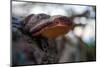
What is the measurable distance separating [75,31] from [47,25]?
42 cm

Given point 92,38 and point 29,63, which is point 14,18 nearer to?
point 29,63

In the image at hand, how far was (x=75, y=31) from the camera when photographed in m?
2.70

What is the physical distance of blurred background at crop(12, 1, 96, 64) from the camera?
2535 millimetres

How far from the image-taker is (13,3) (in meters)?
2.40

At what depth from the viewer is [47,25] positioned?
8.37 ft

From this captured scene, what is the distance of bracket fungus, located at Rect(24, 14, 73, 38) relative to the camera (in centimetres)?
249

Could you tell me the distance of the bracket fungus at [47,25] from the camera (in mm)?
2488

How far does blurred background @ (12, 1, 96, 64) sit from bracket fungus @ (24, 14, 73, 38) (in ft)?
0.17

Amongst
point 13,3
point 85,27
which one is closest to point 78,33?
point 85,27

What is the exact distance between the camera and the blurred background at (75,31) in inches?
99.8

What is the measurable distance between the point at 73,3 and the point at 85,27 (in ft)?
1.24

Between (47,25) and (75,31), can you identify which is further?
(75,31)

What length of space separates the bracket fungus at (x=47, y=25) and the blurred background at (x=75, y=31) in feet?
0.17

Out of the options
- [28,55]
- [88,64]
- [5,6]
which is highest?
[5,6]
